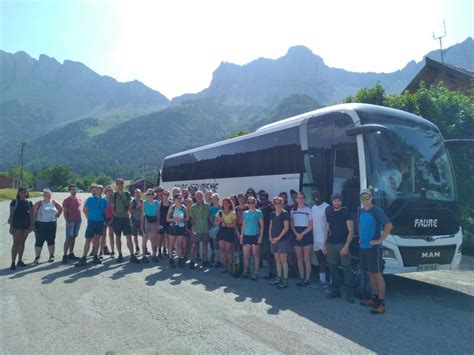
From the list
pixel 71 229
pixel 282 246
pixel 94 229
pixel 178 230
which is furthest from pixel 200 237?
pixel 71 229

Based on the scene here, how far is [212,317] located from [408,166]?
471 cm

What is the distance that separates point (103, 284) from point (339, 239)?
4.79 m

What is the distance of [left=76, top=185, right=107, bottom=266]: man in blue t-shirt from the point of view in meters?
9.16

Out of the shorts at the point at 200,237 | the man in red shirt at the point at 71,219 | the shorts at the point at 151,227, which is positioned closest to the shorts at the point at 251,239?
the shorts at the point at 200,237

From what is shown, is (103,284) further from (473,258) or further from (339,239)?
(473,258)

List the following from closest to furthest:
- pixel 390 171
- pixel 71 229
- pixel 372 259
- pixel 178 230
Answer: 1. pixel 372 259
2. pixel 390 171
3. pixel 178 230
4. pixel 71 229

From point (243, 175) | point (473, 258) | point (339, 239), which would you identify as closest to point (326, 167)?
point (339, 239)

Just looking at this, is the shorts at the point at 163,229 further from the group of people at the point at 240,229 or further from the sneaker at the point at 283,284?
the sneaker at the point at 283,284

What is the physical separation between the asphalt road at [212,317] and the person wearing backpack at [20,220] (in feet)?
2.67

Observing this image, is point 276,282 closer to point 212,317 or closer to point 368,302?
point 368,302

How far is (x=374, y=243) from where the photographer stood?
5.65m

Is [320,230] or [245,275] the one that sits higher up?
[320,230]

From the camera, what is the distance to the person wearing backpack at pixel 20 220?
28.1ft

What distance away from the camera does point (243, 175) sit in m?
11.7
